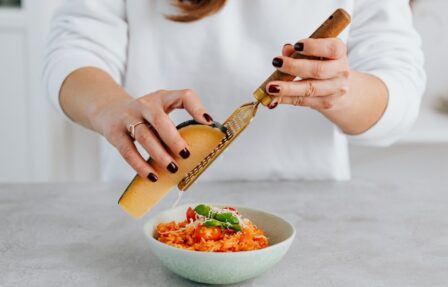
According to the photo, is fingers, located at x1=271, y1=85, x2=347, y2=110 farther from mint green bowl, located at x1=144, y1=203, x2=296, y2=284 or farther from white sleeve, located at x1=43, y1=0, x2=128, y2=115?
white sleeve, located at x1=43, y1=0, x2=128, y2=115

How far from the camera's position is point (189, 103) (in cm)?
Answer: 95

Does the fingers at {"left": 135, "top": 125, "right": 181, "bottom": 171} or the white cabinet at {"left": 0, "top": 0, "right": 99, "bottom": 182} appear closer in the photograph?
the fingers at {"left": 135, "top": 125, "right": 181, "bottom": 171}

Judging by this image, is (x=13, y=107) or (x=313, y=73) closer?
(x=313, y=73)

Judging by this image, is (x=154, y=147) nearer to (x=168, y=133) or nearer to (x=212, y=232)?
(x=168, y=133)

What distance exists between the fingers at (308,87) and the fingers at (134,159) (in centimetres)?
21

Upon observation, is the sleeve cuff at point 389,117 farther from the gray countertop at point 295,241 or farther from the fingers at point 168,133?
the fingers at point 168,133

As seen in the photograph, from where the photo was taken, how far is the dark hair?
1.44m

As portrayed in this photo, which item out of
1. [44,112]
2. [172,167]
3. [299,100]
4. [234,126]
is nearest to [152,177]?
[172,167]

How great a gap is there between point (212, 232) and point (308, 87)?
26 centimetres

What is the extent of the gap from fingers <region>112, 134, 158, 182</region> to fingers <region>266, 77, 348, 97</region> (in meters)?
0.21

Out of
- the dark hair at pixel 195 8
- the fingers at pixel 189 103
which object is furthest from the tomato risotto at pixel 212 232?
the dark hair at pixel 195 8

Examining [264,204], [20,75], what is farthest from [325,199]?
[20,75]

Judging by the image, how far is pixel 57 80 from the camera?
133 cm

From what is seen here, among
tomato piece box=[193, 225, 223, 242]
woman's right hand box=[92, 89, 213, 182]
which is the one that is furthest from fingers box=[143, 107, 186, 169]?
tomato piece box=[193, 225, 223, 242]
